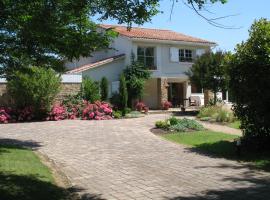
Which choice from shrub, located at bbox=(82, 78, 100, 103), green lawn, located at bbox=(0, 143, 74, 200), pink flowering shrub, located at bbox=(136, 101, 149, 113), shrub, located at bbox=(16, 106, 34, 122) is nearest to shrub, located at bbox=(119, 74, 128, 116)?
pink flowering shrub, located at bbox=(136, 101, 149, 113)

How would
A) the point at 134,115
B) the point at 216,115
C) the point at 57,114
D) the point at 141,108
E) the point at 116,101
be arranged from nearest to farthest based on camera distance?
1. the point at 216,115
2. the point at 57,114
3. the point at 134,115
4. the point at 116,101
5. the point at 141,108

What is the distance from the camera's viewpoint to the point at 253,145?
44.9 ft

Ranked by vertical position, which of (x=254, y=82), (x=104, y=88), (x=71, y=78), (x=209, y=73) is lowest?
(x=254, y=82)

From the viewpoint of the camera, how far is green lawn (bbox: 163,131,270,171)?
12343 mm

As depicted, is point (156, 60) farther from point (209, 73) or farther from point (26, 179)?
point (26, 179)

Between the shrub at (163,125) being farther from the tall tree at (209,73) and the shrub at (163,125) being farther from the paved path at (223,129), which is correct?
the tall tree at (209,73)

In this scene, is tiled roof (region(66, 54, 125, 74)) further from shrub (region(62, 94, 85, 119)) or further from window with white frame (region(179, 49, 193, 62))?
window with white frame (region(179, 49, 193, 62))

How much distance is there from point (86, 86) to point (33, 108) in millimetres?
4235

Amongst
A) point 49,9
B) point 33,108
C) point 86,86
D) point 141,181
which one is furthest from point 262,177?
point 86,86

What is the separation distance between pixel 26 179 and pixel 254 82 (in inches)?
283

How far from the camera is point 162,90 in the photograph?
3356 centimetres

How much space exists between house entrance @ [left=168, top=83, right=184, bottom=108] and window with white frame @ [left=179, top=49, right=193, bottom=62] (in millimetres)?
2339

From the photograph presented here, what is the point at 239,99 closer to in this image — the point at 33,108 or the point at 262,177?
the point at 262,177

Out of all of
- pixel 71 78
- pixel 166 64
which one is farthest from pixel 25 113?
pixel 166 64
